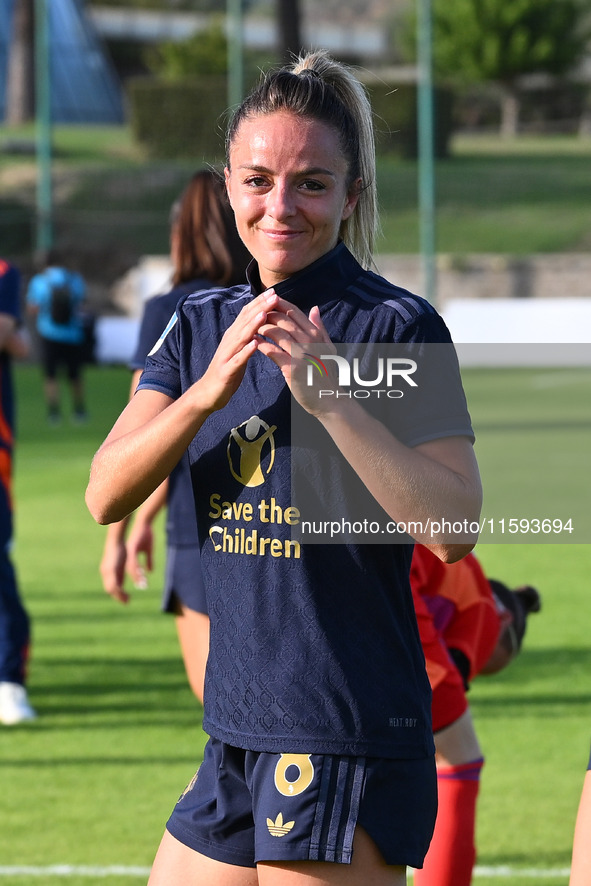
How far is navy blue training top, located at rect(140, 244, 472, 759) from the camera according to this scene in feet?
7.43

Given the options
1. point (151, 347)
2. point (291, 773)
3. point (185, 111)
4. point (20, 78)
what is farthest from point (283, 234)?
point (20, 78)

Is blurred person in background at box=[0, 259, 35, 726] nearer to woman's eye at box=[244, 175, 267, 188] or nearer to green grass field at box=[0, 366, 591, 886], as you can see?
green grass field at box=[0, 366, 591, 886]

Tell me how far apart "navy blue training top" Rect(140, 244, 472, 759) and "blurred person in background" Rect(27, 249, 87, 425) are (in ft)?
56.3

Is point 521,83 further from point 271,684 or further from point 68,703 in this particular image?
point 271,684

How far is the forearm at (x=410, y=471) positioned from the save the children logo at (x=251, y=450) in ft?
0.60

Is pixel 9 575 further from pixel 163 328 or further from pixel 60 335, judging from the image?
pixel 60 335

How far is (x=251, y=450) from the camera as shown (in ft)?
7.64

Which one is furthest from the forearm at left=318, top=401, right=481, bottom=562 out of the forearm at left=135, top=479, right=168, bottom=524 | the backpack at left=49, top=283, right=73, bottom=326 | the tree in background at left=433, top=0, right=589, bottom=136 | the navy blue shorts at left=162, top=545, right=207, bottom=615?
the tree in background at left=433, top=0, right=589, bottom=136

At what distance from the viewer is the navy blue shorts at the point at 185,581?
4.27 m

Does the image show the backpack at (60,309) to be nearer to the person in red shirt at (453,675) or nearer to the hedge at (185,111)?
the person in red shirt at (453,675)

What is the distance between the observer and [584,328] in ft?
81.2

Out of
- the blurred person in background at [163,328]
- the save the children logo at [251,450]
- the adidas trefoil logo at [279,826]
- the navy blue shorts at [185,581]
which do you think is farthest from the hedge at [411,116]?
the adidas trefoil logo at [279,826]

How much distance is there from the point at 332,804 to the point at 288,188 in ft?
3.45

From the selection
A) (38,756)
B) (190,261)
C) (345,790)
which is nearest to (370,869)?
(345,790)
